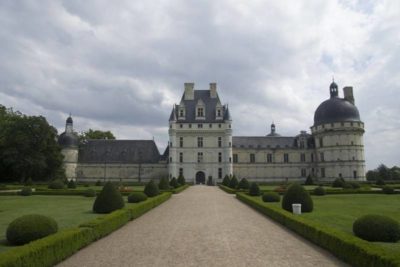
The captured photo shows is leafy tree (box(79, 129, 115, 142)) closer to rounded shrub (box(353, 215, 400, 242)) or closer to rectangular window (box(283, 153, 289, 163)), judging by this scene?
rectangular window (box(283, 153, 289, 163))

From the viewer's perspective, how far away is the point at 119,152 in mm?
60594

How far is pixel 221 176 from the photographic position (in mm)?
57156

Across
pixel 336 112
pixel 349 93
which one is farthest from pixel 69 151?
pixel 349 93

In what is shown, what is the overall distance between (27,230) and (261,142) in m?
57.3

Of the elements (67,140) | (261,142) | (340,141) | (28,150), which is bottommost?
(28,150)

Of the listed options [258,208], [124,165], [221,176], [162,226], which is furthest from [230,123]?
[162,226]

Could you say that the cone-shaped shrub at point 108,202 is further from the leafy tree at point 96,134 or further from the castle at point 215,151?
the leafy tree at point 96,134

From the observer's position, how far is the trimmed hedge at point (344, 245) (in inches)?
255

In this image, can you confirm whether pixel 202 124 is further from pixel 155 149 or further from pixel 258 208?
pixel 258 208

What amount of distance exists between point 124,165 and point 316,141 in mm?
32926

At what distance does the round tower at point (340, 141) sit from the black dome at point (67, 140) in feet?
134

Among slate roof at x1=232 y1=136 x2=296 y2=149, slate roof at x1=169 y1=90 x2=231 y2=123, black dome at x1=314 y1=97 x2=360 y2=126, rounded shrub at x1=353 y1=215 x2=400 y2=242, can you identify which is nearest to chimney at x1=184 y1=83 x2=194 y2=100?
slate roof at x1=169 y1=90 x2=231 y2=123

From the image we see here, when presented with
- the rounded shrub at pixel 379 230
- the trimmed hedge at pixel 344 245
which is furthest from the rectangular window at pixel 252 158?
the rounded shrub at pixel 379 230

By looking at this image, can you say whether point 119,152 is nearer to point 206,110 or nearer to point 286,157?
point 206,110
